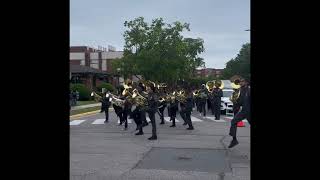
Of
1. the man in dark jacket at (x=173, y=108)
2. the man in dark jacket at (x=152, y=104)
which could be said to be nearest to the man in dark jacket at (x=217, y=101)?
the man in dark jacket at (x=173, y=108)

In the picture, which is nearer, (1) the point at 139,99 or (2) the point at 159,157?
(2) the point at 159,157

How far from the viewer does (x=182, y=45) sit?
56344mm

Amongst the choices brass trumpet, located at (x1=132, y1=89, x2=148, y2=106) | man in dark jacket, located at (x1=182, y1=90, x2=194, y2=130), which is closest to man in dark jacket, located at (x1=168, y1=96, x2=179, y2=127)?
man in dark jacket, located at (x1=182, y1=90, x2=194, y2=130)

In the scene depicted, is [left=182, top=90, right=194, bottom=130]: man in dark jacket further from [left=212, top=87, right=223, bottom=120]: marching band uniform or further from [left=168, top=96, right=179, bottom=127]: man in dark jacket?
[left=212, top=87, right=223, bottom=120]: marching band uniform

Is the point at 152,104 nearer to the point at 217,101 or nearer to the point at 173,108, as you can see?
the point at 173,108

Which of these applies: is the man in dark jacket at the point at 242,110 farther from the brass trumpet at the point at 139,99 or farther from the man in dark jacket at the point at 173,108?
the man in dark jacket at the point at 173,108

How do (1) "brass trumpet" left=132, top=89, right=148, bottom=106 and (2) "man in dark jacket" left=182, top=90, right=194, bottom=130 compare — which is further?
(2) "man in dark jacket" left=182, top=90, right=194, bottom=130

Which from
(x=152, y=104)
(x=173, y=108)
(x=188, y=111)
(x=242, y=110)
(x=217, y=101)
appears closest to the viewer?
(x=242, y=110)

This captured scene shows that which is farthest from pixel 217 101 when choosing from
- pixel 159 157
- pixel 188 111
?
pixel 159 157

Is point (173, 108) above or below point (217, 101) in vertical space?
below
